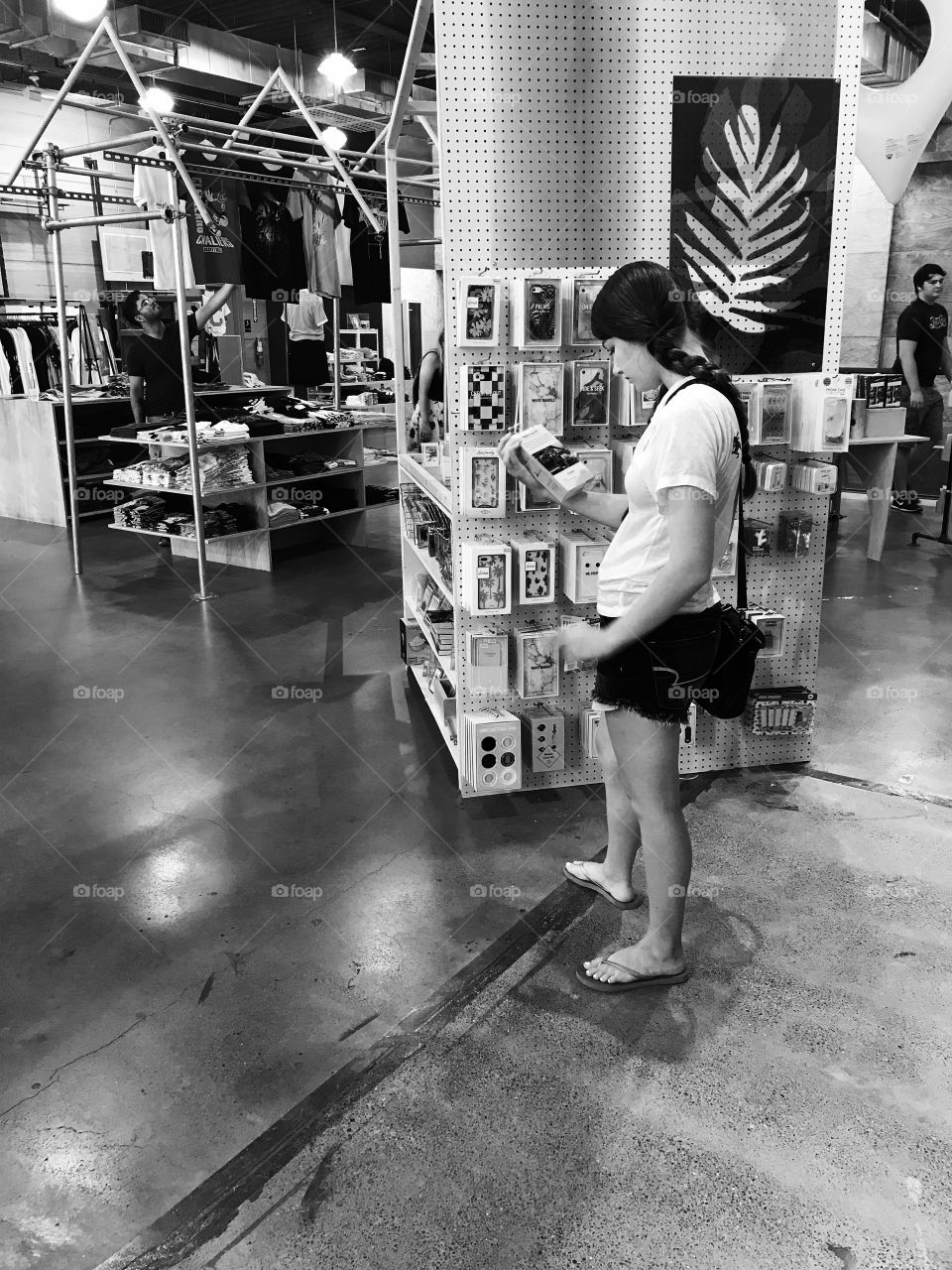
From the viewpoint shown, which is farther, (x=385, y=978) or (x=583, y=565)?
(x=583, y=565)

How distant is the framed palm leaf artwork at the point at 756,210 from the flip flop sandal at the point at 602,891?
1853 mm

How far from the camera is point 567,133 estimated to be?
3191 mm

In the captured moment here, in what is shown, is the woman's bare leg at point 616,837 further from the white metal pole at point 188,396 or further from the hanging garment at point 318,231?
the hanging garment at point 318,231

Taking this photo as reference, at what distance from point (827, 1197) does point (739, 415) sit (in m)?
1.59

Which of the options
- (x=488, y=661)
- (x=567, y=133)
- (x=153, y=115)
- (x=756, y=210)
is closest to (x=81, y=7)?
(x=153, y=115)

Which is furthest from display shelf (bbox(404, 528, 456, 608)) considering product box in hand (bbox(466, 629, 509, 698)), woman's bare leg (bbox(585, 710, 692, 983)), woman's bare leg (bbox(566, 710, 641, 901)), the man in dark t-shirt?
the man in dark t-shirt

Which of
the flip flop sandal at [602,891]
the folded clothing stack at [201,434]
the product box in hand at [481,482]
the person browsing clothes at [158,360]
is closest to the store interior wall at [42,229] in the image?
the person browsing clothes at [158,360]

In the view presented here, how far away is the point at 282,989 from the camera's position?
260 centimetres

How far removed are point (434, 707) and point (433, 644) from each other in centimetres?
41

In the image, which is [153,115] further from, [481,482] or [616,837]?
[616,837]

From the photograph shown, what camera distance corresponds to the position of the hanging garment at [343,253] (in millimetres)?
8344

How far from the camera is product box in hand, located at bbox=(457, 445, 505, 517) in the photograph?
3.25 m

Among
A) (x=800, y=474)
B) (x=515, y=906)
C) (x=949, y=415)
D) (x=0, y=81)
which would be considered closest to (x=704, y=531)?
(x=515, y=906)

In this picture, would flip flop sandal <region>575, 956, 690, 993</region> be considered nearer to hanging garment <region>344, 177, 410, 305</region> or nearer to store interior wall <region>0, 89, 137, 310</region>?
hanging garment <region>344, 177, 410, 305</region>
